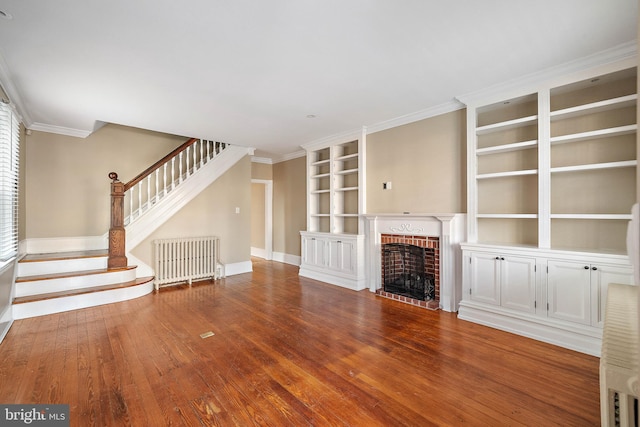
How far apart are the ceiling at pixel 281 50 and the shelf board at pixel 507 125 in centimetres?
47

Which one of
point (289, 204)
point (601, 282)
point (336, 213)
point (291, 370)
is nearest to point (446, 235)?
point (601, 282)

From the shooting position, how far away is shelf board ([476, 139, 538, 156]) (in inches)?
123

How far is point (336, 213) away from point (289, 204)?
201 centimetres

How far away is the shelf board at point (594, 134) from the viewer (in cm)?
260

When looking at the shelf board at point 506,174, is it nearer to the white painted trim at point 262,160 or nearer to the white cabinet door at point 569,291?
the white cabinet door at point 569,291

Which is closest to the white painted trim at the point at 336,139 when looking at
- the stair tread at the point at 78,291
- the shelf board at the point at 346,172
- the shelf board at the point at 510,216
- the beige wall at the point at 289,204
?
the shelf board at the point at 346,172

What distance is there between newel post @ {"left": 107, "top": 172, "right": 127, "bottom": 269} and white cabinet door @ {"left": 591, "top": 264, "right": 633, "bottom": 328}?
593 centimetres

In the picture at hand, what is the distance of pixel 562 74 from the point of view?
287 centimetres

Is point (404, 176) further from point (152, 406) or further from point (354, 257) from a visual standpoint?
point (152, 406)

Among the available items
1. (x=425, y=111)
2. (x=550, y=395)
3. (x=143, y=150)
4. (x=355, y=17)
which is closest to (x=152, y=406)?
(x=550, y=395)

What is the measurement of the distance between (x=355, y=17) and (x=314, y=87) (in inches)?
47.3

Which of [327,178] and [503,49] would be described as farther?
[327,178]

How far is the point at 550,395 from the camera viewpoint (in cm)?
203

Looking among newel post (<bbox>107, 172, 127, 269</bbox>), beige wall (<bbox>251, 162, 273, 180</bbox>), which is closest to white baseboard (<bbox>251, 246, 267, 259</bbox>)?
beige wall (<bbox>251, 162, 273, 180</bbox>)
